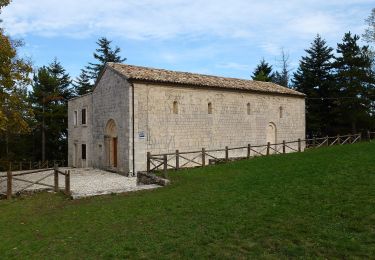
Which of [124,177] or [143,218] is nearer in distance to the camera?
[143,218]

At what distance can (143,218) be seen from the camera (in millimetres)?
9883

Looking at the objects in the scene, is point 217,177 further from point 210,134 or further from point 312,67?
point 312,67

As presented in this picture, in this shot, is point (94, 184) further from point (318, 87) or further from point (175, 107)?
point (318, 87)

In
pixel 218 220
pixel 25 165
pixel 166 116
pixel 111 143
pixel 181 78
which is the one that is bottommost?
pixel 25 165

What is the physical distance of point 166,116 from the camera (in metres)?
21.8

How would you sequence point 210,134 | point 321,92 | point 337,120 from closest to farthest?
point 210,134 < point 337,120 < point 321,92

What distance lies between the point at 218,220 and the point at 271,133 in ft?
66.1

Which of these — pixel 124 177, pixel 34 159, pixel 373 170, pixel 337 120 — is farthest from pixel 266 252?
pixel 34 159

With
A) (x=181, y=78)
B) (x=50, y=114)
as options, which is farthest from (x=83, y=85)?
(x=181, y=78)

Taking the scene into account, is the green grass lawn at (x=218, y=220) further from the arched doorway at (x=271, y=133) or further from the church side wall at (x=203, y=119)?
the arched doorway at (x=271, y=133)

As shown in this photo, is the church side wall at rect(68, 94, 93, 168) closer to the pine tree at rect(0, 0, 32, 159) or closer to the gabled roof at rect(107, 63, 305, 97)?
the gabled roof at rect(107, 63, 305, 97)

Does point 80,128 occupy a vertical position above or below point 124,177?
above

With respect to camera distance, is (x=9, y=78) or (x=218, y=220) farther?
(x=9, y=78)

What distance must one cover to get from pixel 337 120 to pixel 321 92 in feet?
16.0
